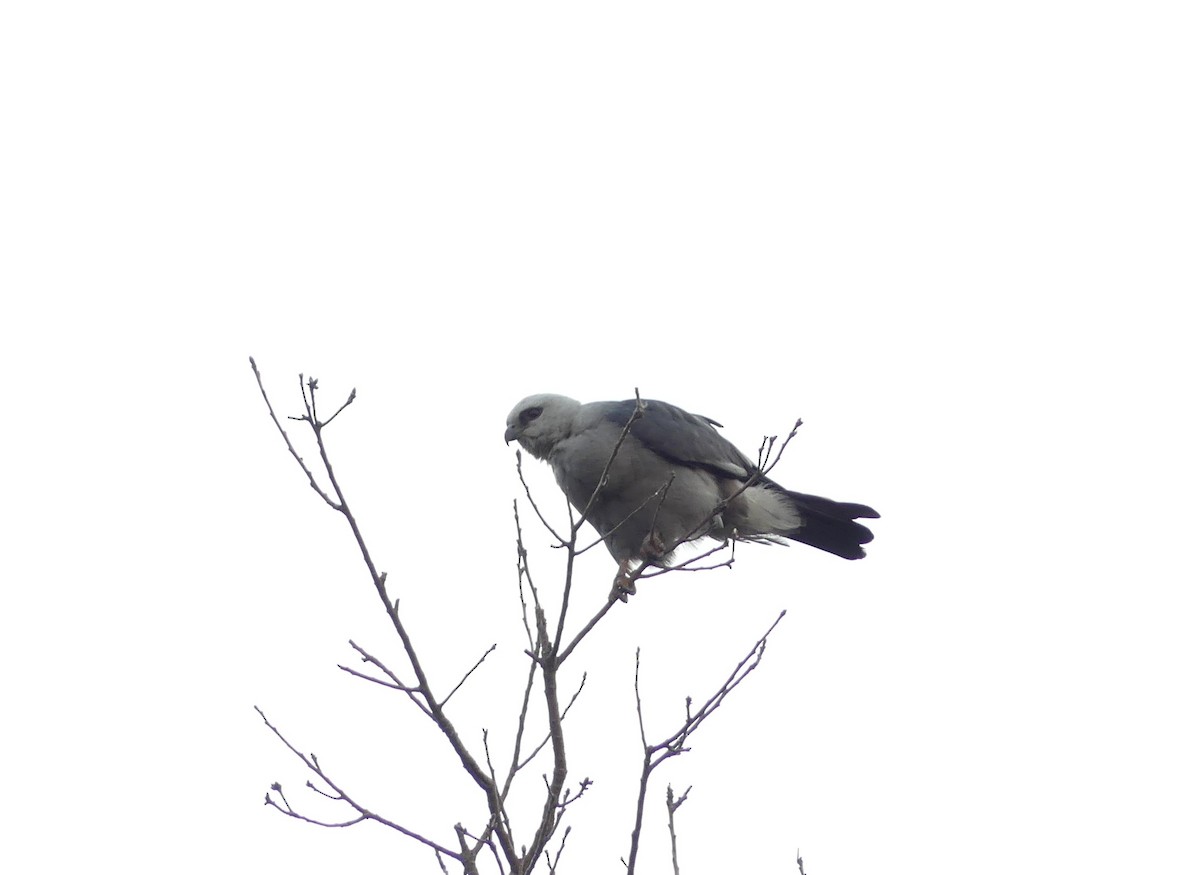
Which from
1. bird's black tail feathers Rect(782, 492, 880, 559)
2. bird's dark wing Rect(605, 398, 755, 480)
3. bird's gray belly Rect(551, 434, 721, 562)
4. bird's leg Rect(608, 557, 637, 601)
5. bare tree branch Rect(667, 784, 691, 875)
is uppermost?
bird's dark wing Rect(605, 398, 755, 480)

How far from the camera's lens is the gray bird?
6445 millimetres

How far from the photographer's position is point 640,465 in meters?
6.50

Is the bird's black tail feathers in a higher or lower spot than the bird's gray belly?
higher

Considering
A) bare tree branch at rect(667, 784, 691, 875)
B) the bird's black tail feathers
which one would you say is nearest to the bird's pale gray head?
the bird's black tail feathers

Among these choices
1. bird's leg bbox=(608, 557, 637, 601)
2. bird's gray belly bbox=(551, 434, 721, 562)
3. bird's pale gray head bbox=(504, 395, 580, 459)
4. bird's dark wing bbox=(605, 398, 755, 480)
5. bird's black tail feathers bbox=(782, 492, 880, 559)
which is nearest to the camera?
bird's leg bbox=(608, 557, 637, 601)

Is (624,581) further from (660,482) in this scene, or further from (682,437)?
(682,437)

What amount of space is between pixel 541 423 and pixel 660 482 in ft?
2.61

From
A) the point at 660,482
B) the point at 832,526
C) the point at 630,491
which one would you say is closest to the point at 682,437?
the point at 660,482

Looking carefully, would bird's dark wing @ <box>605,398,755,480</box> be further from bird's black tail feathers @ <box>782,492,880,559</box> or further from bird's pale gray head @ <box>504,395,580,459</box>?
bird's black tail feathers @ <box>782,492,880,559</box>

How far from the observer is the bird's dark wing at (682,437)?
6.62 metres

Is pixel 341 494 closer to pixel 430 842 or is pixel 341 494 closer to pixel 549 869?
pixel 430 842

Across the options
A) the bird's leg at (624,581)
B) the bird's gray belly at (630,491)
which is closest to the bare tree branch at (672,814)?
the bird's leg at (624,581)

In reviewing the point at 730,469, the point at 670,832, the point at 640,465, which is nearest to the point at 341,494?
the point at 670,832

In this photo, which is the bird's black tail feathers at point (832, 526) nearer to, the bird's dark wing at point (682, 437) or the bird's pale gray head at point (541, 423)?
the bird's dark wing at point (682, 437)
